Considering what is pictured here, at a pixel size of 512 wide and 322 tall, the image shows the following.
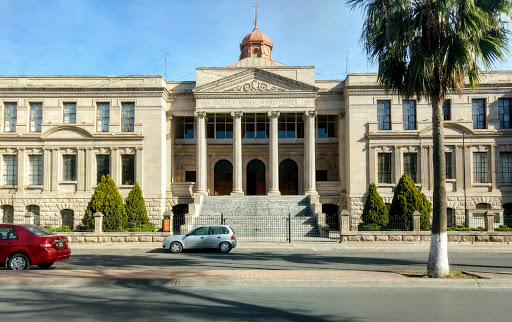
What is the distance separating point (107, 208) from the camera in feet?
99.0

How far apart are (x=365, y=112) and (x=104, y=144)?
20.1 metres

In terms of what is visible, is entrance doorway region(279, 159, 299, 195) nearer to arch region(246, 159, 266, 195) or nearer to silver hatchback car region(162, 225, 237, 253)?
arch region(246, 159, 266, 195)

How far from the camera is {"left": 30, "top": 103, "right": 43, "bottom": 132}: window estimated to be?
119 feet

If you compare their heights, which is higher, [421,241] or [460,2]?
[460,2]

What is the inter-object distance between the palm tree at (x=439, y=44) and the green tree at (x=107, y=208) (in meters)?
20.1

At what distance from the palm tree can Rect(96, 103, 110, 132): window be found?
26059mm

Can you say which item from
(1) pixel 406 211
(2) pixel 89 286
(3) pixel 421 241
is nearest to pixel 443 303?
(2) pixel 89 286

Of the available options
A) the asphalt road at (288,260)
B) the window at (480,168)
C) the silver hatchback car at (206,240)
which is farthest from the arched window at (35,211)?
the window at (480,168)

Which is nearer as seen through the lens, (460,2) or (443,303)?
(443,303)

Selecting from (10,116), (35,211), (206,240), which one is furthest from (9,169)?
(206,240)

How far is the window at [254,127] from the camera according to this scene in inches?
1599

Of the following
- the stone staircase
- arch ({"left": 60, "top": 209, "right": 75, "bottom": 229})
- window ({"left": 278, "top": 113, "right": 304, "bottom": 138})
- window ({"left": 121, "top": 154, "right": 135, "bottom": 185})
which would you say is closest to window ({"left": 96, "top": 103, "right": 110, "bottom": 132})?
window ({"left": 121, "top": 154, "right": 135, "bottom": 185})

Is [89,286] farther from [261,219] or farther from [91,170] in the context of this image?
[91,170]

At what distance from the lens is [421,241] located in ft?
84.0
